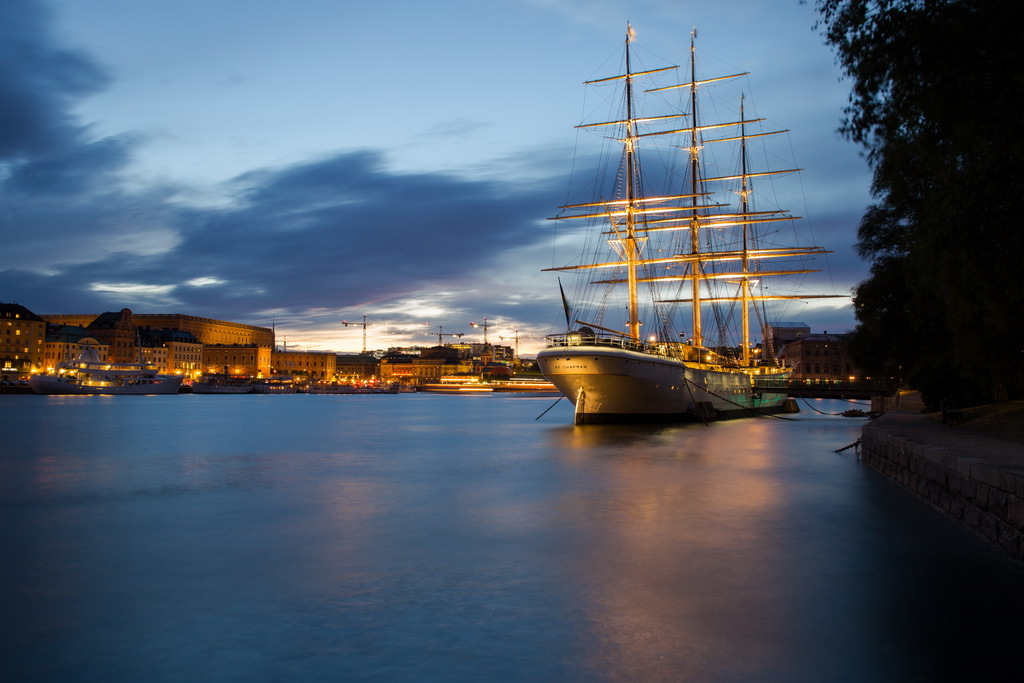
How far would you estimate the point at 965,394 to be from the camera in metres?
37.7

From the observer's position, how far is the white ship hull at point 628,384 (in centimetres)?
4794

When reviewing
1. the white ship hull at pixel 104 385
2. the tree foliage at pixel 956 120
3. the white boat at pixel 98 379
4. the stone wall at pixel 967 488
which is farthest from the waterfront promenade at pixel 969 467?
the white boat at pixel 98 379

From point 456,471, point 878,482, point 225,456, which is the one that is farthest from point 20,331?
point 878,482

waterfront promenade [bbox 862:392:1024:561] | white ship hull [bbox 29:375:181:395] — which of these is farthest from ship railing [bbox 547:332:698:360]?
white ship hull [bbox 29:375:181:395]

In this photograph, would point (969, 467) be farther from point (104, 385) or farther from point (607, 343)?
point (104, 385)

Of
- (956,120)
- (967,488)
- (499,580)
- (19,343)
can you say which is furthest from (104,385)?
(956,120)

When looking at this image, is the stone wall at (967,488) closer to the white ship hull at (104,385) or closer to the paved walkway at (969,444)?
the paved walkway at (969,444)

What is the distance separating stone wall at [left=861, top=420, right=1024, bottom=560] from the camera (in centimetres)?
1227

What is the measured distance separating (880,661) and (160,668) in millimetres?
7717

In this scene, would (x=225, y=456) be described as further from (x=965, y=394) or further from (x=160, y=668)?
(x=965, y=394)

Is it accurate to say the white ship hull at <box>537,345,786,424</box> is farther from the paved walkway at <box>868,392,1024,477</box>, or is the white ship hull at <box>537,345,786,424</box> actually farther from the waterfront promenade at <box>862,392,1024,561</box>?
the paved walkway at <box>868,392,1024,477</box>

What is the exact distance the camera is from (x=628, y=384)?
50.0 meters

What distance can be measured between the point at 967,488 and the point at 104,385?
552ft

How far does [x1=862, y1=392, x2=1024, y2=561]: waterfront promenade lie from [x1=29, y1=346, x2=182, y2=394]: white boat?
155423 millimetres
